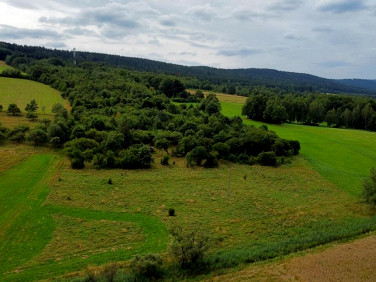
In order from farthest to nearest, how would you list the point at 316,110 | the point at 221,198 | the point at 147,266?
the point at 316,110, the point at 221,198, the point at 147,266

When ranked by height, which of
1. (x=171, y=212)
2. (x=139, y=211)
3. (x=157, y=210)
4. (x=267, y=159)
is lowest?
(x=139, y=211)

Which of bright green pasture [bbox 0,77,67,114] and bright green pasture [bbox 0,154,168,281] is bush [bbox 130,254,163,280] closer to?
bright green pasture [bbox 0,154,168,281]

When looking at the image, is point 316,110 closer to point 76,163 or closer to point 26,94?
point 76,163

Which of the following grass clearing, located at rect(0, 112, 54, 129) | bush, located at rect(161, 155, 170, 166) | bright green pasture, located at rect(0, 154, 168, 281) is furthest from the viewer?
grass clearing, located at rect(0, 112, 54, 129)

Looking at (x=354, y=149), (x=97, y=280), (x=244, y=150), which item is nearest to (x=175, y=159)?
(x=244, y=150)

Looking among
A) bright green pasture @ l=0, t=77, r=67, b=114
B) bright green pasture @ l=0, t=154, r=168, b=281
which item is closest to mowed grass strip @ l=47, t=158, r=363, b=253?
bright green pasture @ l=0, t=154, r=168, b=281

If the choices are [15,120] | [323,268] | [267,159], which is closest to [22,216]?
[323,268]

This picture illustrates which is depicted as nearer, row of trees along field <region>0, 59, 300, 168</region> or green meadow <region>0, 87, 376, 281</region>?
green meadow <region>0, 87, 376, 281</region>

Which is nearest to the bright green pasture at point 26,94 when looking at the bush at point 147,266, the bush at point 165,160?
the bush at point 165,160
